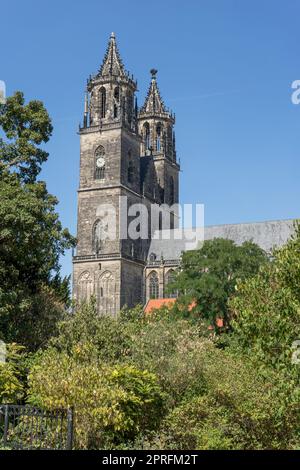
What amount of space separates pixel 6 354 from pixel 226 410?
22.0 ft

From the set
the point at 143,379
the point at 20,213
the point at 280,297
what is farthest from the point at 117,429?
the point at 20,213


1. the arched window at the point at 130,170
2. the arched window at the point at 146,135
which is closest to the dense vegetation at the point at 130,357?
the arched window at the point at 130,170

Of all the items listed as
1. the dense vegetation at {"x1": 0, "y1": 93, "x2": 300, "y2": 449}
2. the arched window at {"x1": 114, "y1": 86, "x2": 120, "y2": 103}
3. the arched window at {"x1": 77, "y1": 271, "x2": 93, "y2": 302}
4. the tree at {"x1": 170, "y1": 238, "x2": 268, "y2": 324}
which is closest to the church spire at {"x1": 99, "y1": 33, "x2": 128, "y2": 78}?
the arched window at {"x1": 114, "y1": 86, "x2": 120, "y2": 103}

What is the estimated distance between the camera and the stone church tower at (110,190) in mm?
59812

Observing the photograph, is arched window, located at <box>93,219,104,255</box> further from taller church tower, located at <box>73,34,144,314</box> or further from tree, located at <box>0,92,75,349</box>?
tree, located at <box>0,92,75,349</box>

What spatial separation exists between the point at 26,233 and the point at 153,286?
142 feet

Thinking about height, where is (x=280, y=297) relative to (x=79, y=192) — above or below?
below

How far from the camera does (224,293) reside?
36375mm

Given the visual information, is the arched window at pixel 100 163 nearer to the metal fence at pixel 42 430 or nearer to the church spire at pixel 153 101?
the church spire at pixel 153 101

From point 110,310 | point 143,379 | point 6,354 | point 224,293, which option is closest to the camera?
point 143,379

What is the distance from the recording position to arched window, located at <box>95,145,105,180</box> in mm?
62438

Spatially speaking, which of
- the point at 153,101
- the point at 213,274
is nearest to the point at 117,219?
the point at 153,101
